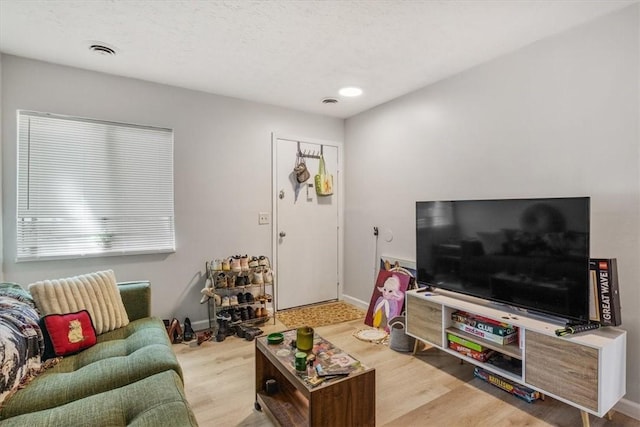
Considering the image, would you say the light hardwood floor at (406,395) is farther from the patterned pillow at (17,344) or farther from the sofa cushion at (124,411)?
the patterned pillow at (17,344)

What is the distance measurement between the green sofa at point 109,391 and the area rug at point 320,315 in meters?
1.68

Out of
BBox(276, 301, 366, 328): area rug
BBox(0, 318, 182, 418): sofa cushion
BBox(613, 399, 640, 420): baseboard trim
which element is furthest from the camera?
BBox(276, 301, 366, 328): area rug

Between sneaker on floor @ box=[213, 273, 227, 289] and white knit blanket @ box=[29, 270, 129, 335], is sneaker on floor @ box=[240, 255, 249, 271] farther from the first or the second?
white knit blanket @ box=[29, 270, 129, 335]

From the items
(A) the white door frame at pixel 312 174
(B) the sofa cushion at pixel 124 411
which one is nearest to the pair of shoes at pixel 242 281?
(A) the white door frame at pixel 312 174

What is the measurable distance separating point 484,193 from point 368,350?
5.30ft

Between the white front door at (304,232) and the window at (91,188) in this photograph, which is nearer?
the window at (91,188)

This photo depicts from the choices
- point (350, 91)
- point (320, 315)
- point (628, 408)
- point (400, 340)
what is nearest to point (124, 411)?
point (400, 340)

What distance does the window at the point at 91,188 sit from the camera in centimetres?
263

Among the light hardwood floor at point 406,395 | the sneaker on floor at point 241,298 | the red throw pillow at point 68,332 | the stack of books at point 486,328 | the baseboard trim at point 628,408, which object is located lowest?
the light hardwood floor at point 406,395

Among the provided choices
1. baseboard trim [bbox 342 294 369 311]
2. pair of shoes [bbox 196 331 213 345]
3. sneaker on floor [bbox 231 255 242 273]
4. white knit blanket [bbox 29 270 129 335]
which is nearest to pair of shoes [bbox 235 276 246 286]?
sneaker on floor [bbox 231 255 242 273]

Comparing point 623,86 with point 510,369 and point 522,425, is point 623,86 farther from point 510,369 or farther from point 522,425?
point 522,425

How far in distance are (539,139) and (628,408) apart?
5.63 feet

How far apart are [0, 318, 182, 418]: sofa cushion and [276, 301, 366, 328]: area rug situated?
163cm

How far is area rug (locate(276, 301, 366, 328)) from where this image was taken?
3475 mm
